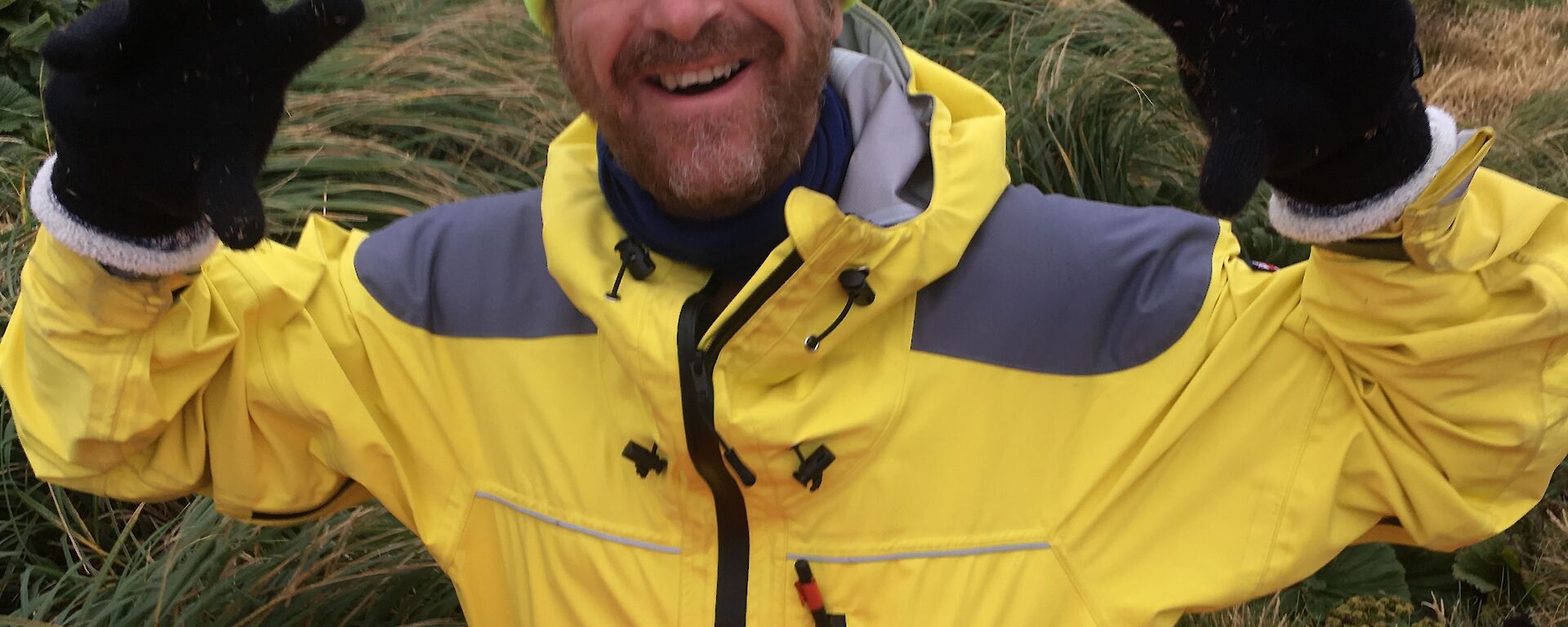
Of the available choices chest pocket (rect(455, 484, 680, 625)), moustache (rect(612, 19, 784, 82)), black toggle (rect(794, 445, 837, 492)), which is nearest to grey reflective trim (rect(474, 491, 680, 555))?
chest pocket (rect(455, 484, 680, 625))

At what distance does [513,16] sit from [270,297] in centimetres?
317

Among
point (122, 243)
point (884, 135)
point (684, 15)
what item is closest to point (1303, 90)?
point (884, 135)

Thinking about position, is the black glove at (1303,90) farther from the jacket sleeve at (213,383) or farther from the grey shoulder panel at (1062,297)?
the jacket sleeve at (213,383)

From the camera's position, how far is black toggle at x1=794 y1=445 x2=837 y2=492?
5.41 ft

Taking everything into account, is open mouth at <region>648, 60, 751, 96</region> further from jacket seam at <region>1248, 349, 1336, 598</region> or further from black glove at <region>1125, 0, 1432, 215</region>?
jacket seam at <region>1248, 349, 1336, 598</region>

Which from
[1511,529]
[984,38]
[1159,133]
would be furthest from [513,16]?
[1511,529]

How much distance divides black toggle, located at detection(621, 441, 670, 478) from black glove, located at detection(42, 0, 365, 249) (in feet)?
1.85

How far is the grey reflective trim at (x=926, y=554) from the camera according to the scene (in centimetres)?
173

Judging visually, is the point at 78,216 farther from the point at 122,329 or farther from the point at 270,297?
the point at 270,297

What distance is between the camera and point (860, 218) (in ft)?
5.39

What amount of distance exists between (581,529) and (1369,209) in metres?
1.16

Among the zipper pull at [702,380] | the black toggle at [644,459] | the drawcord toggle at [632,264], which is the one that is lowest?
the black toggle at [644,459]

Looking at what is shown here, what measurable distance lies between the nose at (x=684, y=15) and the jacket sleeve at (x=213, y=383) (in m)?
0.64

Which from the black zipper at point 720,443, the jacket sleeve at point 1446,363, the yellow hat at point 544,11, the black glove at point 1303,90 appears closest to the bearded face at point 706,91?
the black zipper at point 720,443
